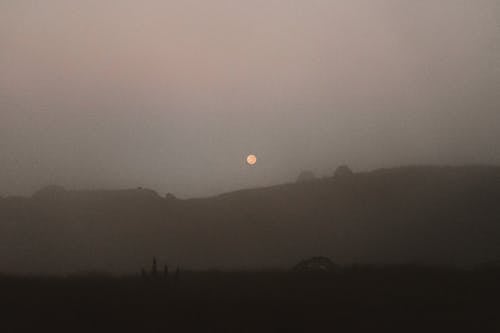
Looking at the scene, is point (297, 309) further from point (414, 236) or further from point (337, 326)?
point (414, 236)

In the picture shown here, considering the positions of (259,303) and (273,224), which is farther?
(273,224)

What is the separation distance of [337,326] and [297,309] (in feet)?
0.49

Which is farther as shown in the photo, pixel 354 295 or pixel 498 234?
pixel 498 234

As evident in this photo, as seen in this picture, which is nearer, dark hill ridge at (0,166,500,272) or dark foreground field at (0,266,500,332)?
dark foreground field at (0,266,500,332)

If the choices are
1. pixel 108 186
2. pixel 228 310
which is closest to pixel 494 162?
pixel 228 310

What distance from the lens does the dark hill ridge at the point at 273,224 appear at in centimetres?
263

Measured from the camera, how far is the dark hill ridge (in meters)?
2.63

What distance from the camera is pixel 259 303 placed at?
7.49 feet

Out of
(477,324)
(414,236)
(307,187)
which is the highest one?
(307,187)

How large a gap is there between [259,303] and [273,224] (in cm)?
51

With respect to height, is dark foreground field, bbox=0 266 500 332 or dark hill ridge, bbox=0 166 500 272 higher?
dark hill ridge, bbox=0 166 500 272

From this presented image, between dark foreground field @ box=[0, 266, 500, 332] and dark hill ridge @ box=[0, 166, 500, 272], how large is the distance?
0.56 ft

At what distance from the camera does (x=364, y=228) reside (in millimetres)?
2705

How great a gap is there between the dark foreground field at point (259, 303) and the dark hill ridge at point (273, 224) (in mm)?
170
